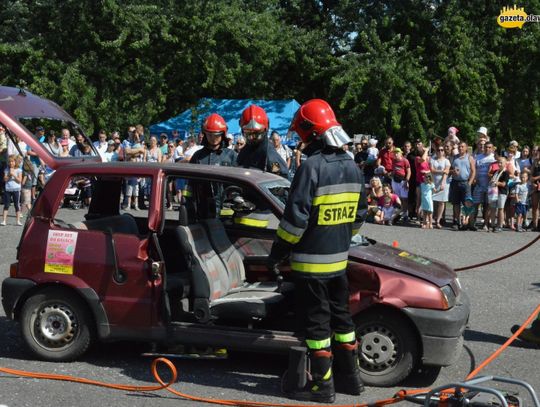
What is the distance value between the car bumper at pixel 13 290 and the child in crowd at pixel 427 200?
10.6m

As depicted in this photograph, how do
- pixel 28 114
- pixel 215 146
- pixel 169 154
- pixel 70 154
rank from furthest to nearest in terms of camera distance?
pixel 169 154 → pixel 70 154 → pixel 215 146 → pixel 28 114

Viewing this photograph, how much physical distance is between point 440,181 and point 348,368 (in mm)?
10637

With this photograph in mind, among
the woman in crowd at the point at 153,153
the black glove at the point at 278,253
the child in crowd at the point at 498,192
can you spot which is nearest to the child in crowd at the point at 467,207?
the child in crowd at the point at 498,192

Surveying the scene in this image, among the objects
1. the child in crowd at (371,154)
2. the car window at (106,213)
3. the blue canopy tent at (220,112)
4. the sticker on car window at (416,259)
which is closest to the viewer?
the sticker on car window at (416,259)

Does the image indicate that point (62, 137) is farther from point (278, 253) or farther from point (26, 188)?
point (278, 253)

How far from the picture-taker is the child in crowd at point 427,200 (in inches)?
619

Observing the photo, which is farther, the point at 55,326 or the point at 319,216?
the point at 55,326

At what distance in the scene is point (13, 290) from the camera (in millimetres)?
6289

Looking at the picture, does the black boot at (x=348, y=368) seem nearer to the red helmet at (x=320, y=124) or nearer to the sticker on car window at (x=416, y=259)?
the sticker on car window at (x=416, y=259)

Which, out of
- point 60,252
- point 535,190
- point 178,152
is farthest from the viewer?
point 178,152

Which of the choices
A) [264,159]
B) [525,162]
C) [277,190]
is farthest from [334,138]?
[525,162]

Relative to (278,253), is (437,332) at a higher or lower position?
lower

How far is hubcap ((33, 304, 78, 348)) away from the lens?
246 inches

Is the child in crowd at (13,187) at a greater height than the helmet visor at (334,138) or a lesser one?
lesser
